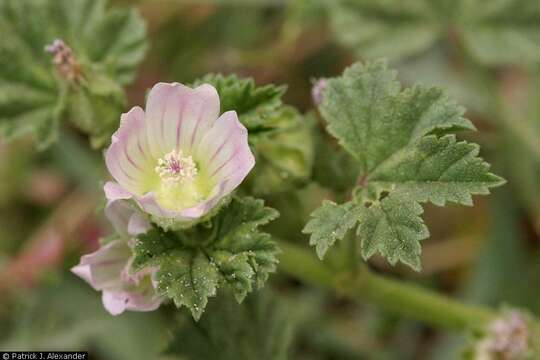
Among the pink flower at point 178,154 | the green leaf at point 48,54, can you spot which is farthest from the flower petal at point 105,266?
the green leaf at point 48,54

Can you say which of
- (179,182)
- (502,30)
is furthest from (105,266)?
(502,30)

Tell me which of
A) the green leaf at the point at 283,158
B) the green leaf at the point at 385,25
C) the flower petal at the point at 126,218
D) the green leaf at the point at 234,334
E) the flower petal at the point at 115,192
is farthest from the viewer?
the green leaf at the point at 385,25

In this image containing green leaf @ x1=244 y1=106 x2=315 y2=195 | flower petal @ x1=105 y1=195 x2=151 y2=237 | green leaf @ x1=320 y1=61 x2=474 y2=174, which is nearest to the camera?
flower petal @ x1=105 y1=195 x2=151 y2=237

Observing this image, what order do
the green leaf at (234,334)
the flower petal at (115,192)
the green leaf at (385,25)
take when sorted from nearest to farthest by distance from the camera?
1. the flower petal at (115,192)
2. the green leaf at (234,334)
3. the green leaf at (385,25)

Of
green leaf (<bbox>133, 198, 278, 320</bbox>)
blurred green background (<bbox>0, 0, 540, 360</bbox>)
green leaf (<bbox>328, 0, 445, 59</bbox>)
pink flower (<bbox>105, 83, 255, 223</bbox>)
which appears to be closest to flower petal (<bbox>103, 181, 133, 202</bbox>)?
pink flower (<bbox>105, 83, 255, 223</bbox>)

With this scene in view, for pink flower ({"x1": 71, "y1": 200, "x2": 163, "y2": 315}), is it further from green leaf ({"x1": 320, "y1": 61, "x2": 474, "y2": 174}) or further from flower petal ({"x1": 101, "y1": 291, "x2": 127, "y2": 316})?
green leaf ({"x1": 320, "y1": 61, "x2": 474, "y2": 174})

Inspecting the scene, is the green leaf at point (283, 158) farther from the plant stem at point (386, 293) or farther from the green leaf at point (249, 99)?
the plant stem at point (386, 293)

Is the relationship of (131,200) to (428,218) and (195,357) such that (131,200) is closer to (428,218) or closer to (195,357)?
(195,357)
